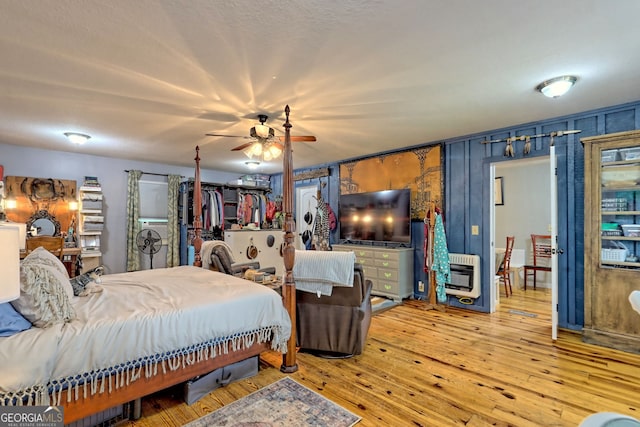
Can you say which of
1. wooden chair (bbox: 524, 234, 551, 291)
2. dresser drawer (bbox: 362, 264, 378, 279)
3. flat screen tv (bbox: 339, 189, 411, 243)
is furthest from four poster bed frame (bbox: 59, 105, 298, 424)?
wooden chair (bbox: 524, 234, 551, 291)

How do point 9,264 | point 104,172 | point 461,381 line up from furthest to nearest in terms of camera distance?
point 104,172 < point 461,381 < point 9,264

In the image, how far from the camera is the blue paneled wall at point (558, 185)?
3441 mm

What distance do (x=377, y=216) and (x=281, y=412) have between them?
374cm

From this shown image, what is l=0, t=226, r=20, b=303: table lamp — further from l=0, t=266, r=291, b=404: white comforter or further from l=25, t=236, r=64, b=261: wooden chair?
l=25, t=236, r=64, b=261: wooden chair

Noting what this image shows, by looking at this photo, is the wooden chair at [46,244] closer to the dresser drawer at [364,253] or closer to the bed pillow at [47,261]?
the bed pillow at [47,261]

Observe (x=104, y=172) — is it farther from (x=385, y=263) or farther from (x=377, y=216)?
(x=385, y=263)

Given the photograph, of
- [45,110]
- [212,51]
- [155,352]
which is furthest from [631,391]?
[45,110]

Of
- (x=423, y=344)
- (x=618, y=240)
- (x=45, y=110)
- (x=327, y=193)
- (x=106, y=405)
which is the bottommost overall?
(x=423, y=344)

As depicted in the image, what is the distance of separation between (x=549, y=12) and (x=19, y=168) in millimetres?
6945

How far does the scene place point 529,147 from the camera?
380cm

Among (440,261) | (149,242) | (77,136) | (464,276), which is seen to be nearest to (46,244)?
(149,242)

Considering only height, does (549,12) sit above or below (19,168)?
above

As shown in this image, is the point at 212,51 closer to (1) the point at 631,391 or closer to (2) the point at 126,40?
(2) the point at 126,40

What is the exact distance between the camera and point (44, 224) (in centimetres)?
502
